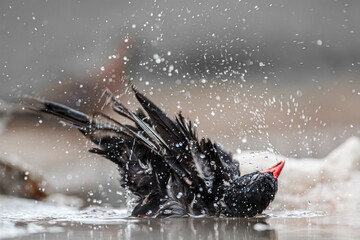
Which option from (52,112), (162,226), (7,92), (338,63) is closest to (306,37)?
(338,63)

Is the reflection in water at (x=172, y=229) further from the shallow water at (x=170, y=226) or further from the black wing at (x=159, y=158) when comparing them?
the black wing at (x=159, y=158)

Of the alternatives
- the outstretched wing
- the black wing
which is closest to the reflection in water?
the black wing

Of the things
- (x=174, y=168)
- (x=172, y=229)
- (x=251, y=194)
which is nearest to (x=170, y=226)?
(x=172, y=229)

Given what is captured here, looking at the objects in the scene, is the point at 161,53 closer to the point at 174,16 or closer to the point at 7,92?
the point at 174,16

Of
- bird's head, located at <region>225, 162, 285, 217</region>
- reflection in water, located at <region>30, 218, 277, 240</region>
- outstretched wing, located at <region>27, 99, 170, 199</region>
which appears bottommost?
reflection in water, located at <region>30, 218, 277, 240</region>

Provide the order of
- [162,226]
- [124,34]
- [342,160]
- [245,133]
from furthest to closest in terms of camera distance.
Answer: [124,34] → [245,133] → [342,160] → [162,226]

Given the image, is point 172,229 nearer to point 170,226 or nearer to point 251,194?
point 170,226

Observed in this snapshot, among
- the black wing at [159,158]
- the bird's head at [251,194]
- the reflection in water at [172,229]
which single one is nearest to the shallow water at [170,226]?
the reflection in water at [172,229]

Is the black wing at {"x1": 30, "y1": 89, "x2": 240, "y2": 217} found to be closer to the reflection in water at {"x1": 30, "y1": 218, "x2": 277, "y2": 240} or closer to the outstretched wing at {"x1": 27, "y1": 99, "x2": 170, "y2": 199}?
the outstretched wing at {"x1": 27, "y1": 99, "x2": 170, "y2": 199}
